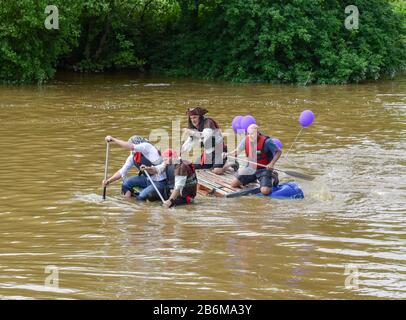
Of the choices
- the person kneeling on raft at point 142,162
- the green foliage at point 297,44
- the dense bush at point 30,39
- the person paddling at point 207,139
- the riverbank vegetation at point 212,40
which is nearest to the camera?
the person kneeling on raft at point 142,162

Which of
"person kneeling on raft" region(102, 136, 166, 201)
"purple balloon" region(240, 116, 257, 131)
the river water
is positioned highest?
"purple balloon" region(240, 116, 257, 131)

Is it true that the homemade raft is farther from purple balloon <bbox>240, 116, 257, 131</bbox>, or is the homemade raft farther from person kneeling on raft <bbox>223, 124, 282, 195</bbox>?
purple balloon <bbox>240, 116, 257, 131</bbox>

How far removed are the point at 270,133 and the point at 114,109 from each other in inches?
216

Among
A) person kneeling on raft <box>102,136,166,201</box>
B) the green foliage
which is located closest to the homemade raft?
person kneeling on raft <box>102,136,166,201</box>

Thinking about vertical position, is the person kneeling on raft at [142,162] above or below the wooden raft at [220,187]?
above

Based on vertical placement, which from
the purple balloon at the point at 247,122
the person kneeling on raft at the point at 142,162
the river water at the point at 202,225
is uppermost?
the purple balloon at the point at 247,122

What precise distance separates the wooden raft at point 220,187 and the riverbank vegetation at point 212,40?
15.3 metres

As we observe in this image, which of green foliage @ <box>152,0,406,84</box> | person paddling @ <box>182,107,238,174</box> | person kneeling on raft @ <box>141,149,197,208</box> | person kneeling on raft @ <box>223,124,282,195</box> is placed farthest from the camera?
green foliage @ <box>152,0,406,84</box>

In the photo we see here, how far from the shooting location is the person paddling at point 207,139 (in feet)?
44.3

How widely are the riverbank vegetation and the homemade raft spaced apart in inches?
612

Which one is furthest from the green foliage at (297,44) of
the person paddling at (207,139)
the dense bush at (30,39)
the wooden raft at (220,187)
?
the wooden raft at (220,187)

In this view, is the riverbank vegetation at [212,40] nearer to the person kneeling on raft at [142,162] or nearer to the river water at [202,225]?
the river water at [202,225]

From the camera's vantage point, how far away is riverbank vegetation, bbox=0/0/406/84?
27.7 meters
